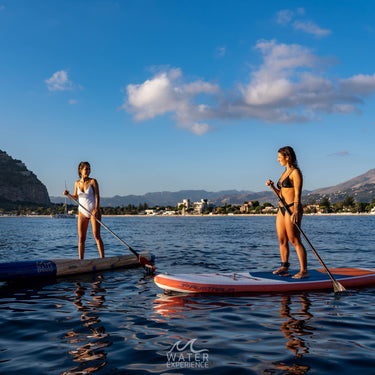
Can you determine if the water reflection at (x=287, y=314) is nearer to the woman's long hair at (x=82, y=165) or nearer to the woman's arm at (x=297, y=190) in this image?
the woman's arm at (x=297, y=190)

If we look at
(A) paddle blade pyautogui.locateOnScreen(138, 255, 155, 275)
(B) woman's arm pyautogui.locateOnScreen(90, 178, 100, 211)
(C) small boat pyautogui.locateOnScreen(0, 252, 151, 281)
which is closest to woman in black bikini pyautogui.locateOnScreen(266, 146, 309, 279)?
(A) paddle blade pyautogui.locateOnScreen(138, 255, 155, 275)

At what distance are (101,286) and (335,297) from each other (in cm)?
583

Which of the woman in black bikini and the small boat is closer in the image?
the woman in black bikini

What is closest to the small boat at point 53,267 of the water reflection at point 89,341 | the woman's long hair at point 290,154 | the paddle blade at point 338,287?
the water reflection at point 89,341

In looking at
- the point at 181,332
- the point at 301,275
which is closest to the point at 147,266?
the point at 301,275

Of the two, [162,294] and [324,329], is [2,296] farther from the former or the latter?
[324,329]

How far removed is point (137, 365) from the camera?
173 inches

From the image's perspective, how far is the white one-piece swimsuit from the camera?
11.2 metres

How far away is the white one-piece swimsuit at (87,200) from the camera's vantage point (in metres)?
11.2

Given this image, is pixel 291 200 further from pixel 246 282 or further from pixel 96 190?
pixel 96 190

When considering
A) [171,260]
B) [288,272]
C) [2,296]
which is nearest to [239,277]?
[288,272]

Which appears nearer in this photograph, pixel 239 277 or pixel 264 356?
pixel 264 356

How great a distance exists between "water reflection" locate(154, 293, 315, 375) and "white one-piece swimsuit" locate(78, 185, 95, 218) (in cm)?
433

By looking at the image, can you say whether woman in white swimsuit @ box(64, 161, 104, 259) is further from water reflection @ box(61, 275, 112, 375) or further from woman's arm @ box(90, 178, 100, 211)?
water reflection @ box(61, 275, 112, 375)
